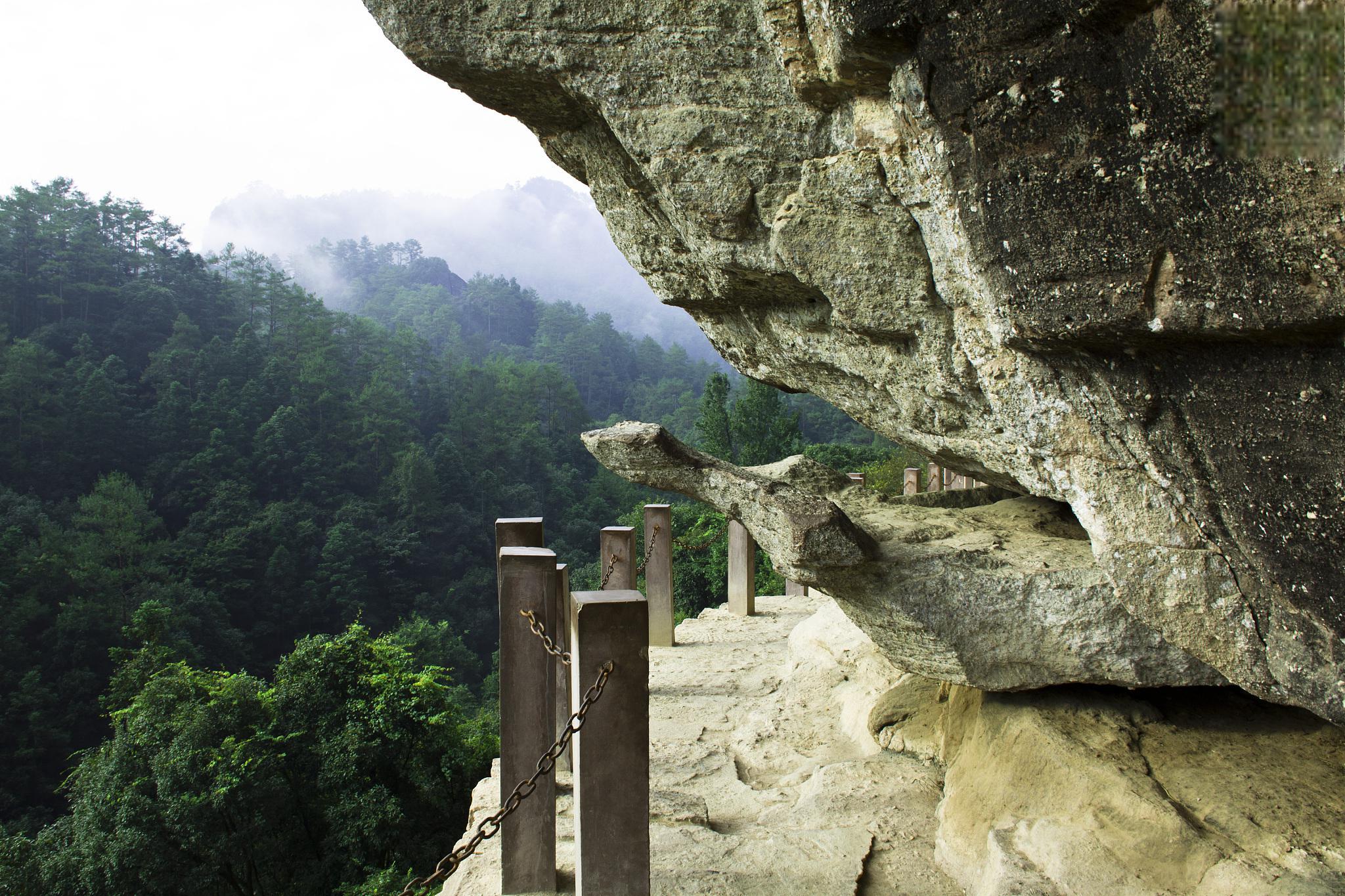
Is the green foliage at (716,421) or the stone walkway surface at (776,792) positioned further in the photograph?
the green foliage at (716,421)

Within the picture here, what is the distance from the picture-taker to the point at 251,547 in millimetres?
32500

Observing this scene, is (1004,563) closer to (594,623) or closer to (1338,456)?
(1338,456)

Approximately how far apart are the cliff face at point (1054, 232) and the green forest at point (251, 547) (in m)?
8.28

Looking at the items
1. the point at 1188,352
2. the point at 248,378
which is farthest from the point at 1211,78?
the point at 248,378

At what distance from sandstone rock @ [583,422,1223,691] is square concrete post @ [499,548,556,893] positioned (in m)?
1.25

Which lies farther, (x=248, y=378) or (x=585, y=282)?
(x=585, y=282)

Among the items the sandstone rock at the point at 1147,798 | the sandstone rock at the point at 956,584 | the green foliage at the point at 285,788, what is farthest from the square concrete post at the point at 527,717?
the green foliage at the point at 285,788

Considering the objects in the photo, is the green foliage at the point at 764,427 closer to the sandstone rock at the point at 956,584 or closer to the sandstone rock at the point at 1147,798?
the sandstone rock at the point at 956,584

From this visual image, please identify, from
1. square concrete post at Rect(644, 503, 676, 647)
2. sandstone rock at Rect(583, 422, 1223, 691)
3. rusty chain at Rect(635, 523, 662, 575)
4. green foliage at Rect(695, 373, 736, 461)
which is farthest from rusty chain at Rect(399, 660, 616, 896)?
green foliage at Rect(695, 373, 736, 461)

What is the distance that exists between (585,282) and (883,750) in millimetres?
142773

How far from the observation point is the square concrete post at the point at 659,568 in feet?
25.6

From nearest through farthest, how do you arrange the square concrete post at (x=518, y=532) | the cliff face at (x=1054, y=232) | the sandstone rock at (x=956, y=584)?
the cliff face at (x=1054, y=232) → the sandstone rock at (x=956, y=584) → the square concrete post at (x=518, y=532)

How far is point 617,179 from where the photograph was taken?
461cm

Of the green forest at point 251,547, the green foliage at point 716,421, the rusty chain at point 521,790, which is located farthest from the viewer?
the green foliage at point 716,421
